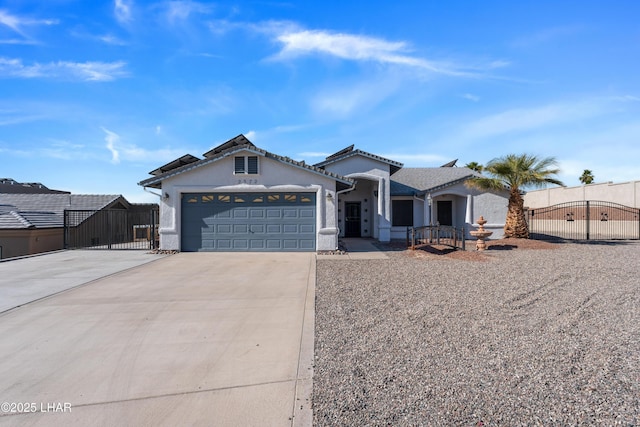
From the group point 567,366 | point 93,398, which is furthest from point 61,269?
point 567,366

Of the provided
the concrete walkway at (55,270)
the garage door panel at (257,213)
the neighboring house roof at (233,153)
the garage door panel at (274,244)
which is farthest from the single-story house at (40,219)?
the garage door panel at (274,244)

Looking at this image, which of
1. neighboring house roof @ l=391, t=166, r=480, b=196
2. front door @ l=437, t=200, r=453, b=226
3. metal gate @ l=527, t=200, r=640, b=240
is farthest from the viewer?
front door @ l=437, t=200, r=453, b=226

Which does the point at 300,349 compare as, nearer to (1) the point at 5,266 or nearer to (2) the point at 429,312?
(2) the point at 429,312

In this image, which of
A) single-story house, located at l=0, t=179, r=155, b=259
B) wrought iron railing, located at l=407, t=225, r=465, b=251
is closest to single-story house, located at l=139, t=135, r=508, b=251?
wrought iron railing, located at l=407, t=225, r=465, b=251

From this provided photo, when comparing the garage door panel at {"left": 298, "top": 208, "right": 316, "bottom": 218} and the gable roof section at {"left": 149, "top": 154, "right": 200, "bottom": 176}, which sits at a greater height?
the gable roof section at {"left": 149, "top": 154, "right": 200, "bottom": 176}

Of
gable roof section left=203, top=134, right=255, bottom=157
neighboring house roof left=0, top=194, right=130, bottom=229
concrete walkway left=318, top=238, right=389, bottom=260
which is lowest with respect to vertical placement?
concrete walkway left=318, top=238, right=389, bottom=260

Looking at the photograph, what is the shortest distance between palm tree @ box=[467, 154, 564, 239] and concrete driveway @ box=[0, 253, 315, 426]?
13.3 meters

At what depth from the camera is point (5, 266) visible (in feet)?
35.6

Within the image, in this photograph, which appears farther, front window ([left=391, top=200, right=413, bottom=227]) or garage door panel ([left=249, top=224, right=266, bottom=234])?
front window ([left=391, top=200, right=413, bottom=227])

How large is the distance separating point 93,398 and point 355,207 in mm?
18234

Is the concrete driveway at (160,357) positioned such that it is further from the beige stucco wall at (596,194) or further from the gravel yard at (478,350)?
the beige stucco wall at (596,194)

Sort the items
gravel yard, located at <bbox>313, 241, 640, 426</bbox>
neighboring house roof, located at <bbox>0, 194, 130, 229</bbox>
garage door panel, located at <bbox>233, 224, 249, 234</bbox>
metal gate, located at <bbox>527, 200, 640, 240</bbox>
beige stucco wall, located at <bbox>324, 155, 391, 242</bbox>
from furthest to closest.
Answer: neighboring house roof, located at <bbox>0, 194, 130, 229</bbox> < metal gate, located at <bbox>527, 200, 640, 240</bbox> < beige stucco wall, located at <bbox>324, 155, 391, 242</bbox> < garage door panel, located at <bbox>233, 224, 249, 234</bbox> < gravel yard, located at <bbox>313, 241, 640, 426</bbox>

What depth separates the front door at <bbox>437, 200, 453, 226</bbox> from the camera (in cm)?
2073

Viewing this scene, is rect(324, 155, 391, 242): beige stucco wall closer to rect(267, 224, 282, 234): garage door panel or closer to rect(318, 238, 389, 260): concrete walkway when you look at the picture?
rect(318, 238, 389, 260): concrete walkway
